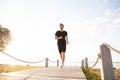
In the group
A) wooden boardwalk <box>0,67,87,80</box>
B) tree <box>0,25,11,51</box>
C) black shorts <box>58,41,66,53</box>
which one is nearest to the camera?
wooden boardwalk <box>0,67,87,80</box>

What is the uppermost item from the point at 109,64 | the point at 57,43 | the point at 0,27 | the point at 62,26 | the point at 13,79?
the point at 0,27

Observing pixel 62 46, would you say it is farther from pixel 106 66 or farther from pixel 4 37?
pixel 4 37

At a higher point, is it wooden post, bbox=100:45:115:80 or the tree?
the tree

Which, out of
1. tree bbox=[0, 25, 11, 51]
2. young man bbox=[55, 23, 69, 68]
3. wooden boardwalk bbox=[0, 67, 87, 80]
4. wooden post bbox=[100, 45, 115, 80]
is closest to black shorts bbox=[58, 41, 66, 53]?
young man bbox=[55, 23, 69, 68]

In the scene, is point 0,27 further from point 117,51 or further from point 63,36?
point 117,51

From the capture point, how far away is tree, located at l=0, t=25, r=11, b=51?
25495 millimetres

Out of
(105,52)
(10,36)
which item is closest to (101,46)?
(105,52)

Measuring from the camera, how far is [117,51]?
3.88 m

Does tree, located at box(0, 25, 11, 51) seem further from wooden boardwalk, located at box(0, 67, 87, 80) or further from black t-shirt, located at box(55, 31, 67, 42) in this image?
wooden boardwalk, located at box(0, 67, 87, 80)

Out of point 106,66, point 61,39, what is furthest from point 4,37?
point 106,66

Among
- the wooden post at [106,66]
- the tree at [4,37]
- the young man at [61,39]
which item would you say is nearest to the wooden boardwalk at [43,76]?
the wooden post at [106,66]

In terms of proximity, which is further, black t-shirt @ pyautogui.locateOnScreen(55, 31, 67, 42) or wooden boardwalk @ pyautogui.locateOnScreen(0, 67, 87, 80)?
black t-shirt @ pyautogui.locateOnScreen(55, 31, 67, 42)

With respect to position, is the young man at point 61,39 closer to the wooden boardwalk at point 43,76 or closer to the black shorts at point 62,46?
the black shorts at point 62,46

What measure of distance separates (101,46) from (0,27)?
25.1 m
